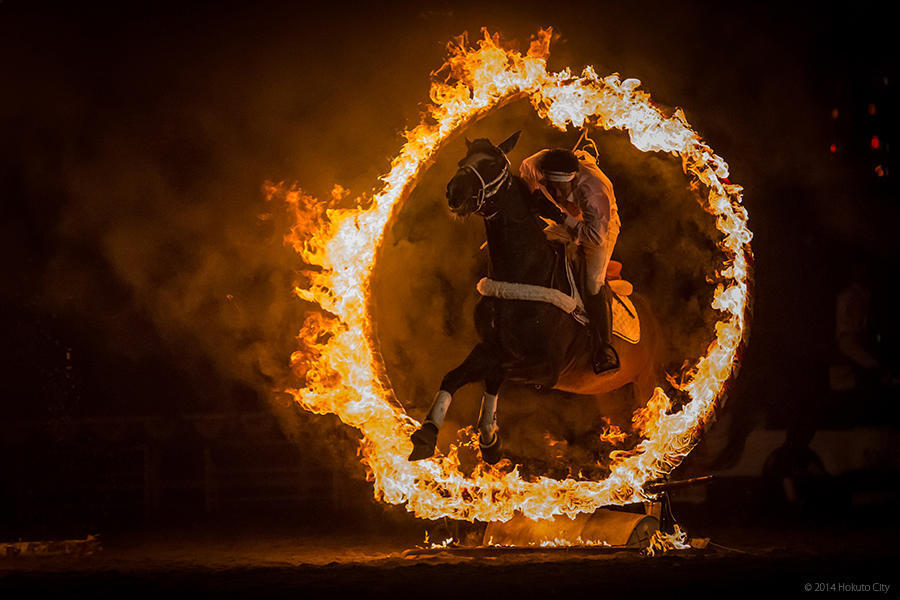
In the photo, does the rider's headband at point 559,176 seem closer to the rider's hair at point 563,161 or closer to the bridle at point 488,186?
the rider's hair at point 563,161

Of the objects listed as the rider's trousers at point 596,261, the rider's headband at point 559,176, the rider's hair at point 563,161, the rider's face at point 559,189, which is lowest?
the rider's trousers at point 596,261

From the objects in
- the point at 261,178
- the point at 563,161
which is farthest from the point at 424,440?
the point at 261,178

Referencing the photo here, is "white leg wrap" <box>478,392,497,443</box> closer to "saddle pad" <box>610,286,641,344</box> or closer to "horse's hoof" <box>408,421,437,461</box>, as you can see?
"horse's hoof" <box>408,421,437,461</box>

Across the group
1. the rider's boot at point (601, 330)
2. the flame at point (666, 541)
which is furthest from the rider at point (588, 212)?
the flame at point (666, 541)

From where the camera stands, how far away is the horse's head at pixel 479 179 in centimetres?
888

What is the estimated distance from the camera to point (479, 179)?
8945 millimetres

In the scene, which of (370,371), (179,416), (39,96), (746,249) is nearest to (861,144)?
(746,249)

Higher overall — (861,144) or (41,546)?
(861,144)

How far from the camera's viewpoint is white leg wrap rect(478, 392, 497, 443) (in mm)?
9531

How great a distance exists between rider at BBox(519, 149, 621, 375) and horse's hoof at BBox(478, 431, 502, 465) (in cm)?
103

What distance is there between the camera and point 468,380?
938 cm

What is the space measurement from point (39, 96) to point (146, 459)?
4692mm

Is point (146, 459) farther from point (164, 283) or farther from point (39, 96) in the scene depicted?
point (39, 96)

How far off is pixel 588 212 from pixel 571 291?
2.15 ft
